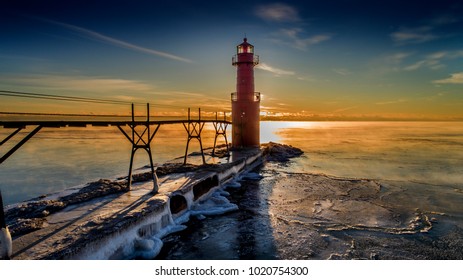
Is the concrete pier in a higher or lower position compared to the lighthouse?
lower

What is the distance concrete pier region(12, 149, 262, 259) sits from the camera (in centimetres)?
573

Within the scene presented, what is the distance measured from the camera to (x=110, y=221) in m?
7.06

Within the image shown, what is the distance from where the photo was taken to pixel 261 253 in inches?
299

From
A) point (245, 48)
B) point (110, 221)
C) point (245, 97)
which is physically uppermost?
point (245, 48)

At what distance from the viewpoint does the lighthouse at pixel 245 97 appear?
76.3 feet

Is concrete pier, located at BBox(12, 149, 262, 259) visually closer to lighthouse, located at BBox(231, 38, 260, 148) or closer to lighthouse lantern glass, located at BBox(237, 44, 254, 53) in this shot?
lighthouse, located at BBox(231, 38, 260, 148)

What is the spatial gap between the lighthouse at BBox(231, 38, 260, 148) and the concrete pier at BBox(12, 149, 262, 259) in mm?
12013

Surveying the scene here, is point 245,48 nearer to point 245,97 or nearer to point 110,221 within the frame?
point 245,97

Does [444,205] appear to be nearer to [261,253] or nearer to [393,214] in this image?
[393,214]

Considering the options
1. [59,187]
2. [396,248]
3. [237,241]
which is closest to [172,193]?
[237,241]

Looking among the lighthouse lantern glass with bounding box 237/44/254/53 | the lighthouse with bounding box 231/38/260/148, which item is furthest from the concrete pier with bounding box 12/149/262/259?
the lighthouse lantern glass with bounding box 237/44/254/53

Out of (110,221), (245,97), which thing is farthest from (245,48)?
(110,221)

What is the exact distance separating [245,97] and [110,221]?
17754 millimetres

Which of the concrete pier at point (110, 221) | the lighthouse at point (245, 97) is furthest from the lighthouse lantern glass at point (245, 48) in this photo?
the concrete pier at point (110, 221)
